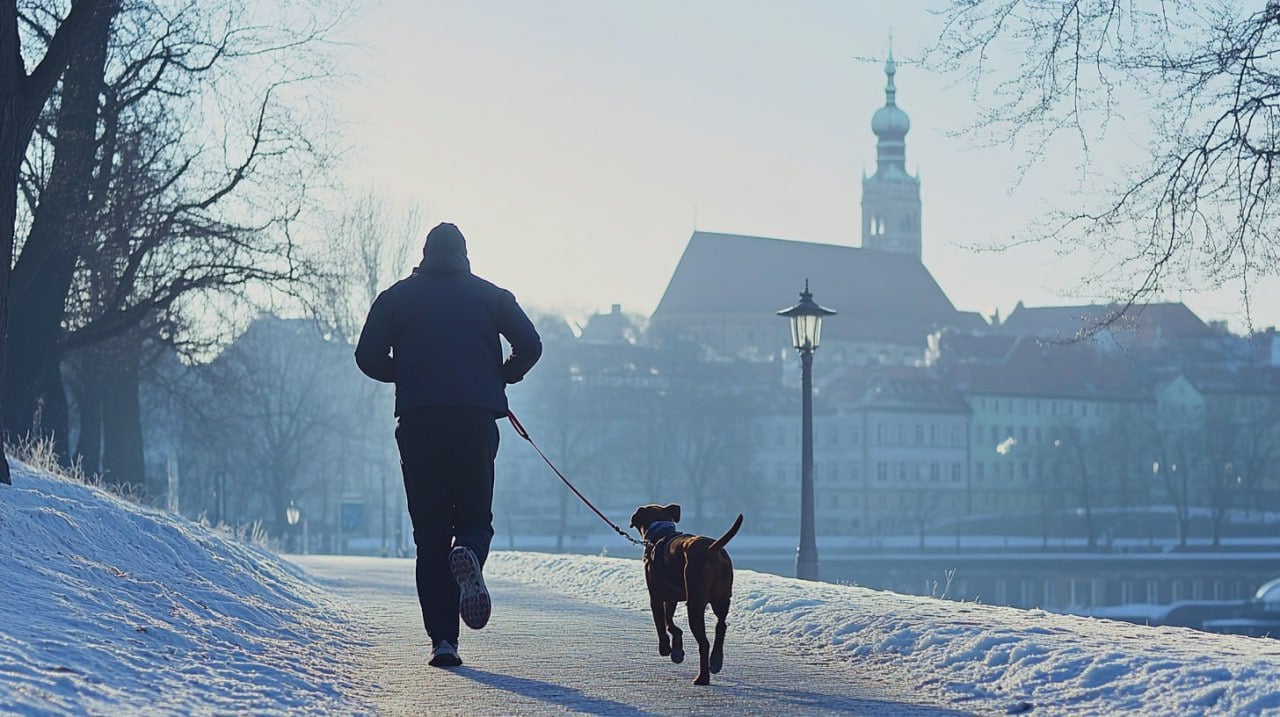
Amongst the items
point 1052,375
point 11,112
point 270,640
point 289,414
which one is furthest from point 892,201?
point 270,640

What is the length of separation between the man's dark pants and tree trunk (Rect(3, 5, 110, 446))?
46.5ft

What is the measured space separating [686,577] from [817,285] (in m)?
146

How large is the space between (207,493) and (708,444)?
1535 inches

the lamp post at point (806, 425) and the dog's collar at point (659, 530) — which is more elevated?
the lamp post at point (806, 425)

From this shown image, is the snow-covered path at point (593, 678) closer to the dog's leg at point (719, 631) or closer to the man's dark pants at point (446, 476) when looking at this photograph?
the dog's leg at point (719, 631)

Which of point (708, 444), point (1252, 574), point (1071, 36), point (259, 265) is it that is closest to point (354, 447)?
point (708, 444)

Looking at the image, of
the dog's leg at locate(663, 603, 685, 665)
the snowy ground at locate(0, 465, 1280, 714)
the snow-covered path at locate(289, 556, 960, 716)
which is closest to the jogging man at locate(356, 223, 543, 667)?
the snow-covered path at locate(289, 556, 960, 716)

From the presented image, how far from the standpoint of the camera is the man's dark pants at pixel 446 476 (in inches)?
343

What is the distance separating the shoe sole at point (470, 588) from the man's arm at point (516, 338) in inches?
38.9

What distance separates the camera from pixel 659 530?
944 centimetres

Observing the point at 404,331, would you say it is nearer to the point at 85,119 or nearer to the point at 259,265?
the point at 85,119

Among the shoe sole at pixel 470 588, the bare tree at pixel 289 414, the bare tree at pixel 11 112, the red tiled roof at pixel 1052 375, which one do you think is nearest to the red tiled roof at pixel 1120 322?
the red tiled roof at pixel 1052 375

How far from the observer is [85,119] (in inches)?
936

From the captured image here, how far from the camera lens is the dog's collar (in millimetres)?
9352
